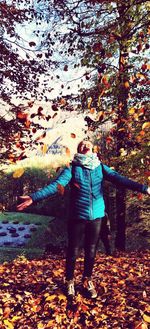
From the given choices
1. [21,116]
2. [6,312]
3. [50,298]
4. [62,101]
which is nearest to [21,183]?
[62,101]

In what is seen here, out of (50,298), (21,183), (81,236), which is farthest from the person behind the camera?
(21,183)

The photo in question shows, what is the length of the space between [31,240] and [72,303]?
1175cm

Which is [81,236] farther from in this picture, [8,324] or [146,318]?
[8,324]

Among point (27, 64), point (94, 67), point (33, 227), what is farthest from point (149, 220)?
point (33, 227)

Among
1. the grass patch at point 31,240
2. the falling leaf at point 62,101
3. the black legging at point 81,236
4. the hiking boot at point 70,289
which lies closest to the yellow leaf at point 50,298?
the hiking boot at point 70,289

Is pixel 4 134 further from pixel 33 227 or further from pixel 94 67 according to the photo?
pixel 33 227

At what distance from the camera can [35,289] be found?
4887mm

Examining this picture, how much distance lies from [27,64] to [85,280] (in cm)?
619

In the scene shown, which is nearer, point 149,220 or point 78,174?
point 78,174

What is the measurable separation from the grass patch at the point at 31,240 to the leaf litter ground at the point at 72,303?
6.34 m

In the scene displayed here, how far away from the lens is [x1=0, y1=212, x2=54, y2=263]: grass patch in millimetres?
12398

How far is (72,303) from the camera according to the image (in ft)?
14.3

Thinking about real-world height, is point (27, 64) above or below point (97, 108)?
above

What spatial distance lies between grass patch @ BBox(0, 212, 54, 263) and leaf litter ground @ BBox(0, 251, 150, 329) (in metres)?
6.34
